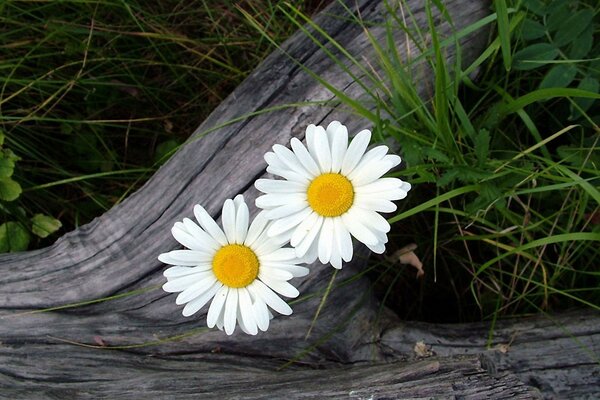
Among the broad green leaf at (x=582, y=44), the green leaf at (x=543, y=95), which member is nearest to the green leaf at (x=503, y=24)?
the green leaf at (x=543, y=95)

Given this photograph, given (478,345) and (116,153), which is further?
(116,153)

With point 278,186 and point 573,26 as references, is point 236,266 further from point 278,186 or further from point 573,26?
point 573,26

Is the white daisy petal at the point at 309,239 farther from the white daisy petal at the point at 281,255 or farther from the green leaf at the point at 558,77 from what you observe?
the green leaf at the point at 558,77

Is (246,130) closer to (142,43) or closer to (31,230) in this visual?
(142,43)

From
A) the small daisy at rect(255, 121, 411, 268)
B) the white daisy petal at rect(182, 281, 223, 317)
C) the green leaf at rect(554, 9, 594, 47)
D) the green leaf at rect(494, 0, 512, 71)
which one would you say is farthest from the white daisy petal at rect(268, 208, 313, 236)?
the green leaf at rect(554, 9, 594, 47)

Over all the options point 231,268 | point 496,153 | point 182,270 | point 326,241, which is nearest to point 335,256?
point 326,241

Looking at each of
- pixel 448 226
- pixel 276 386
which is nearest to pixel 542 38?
pixel 448 226
